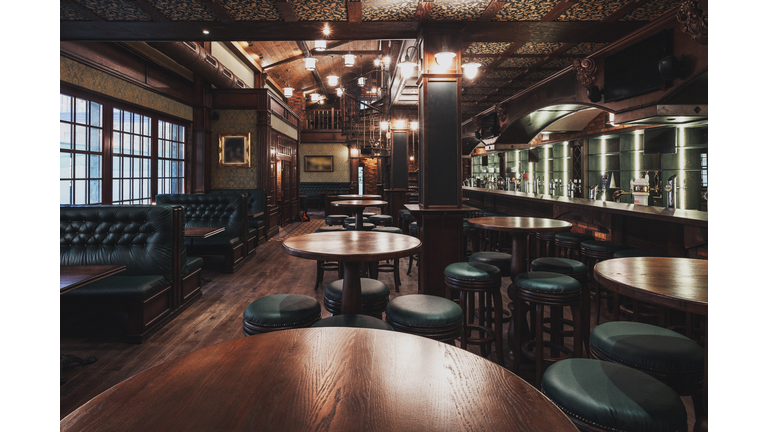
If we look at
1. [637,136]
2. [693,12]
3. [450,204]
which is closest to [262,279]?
[450,204]

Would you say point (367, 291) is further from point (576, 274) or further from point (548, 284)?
point (576, 274)

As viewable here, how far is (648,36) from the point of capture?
4.00 metres

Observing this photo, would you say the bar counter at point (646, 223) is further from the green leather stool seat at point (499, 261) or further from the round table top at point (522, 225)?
the green leather stool seat at point (499, 261)

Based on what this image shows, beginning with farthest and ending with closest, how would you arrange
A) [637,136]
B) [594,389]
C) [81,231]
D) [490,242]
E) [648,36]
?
1. [637,136]
2. [490,242]
3. [648,36]
4. [81,231]
5. [594,389]

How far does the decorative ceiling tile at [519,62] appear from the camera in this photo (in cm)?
577

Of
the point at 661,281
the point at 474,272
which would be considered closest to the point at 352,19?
the point at 474,272

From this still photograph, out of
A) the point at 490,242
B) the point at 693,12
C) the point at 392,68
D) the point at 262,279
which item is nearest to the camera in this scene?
the point at 693,12

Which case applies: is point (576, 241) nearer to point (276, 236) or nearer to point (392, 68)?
point (392, 68)

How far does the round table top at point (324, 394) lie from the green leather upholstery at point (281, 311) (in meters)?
0.95

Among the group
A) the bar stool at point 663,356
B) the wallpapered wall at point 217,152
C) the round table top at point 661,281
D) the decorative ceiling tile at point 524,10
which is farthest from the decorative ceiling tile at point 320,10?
the wallpapered wall at point 217,152

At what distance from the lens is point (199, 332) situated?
319 cm

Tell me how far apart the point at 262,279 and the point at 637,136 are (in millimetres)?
6996

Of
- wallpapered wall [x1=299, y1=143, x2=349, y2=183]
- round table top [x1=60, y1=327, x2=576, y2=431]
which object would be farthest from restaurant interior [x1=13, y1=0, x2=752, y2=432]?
wallpapered wall [x1=299, y1=143, x2=349, y2=183]

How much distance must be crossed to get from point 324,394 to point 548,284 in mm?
1931
